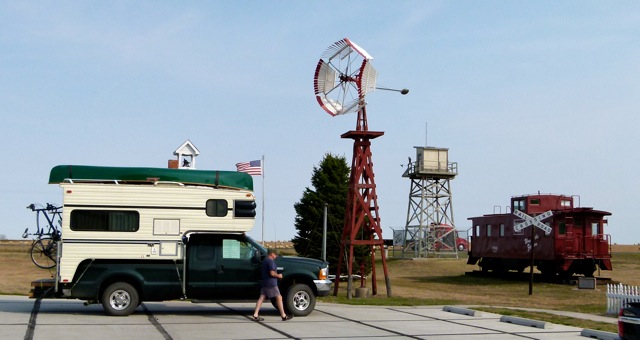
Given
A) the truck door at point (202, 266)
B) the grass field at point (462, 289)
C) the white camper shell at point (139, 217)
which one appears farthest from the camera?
the grass field at point (462, 289)

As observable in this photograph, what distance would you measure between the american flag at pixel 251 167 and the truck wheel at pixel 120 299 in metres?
11.8

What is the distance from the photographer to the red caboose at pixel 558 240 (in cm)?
3716

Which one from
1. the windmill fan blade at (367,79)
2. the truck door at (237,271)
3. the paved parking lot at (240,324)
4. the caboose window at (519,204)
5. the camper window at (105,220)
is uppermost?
the windmill fan blade at (367,79)

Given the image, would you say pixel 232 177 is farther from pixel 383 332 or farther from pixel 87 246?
pixel 383 332

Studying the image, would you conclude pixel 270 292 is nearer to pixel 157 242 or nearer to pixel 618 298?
pixel 157 242

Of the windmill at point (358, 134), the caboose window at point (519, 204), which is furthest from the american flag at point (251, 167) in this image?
the caboose window at point (519, 204)

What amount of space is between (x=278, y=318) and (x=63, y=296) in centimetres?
468

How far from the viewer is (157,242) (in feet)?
54.1

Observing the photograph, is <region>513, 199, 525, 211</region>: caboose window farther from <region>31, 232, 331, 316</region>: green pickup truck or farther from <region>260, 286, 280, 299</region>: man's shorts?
<region>260, 286, 280, 299</region>: man's shorts

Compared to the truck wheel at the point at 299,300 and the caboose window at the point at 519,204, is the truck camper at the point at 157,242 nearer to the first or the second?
the truck wheel at the point at 299,300

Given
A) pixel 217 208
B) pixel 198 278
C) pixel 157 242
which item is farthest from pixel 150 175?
pixel 198 278

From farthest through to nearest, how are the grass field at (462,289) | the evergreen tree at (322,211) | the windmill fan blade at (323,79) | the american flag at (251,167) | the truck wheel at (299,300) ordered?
the evergreen tree at (322,211) < the american flag at (251,167) < the windmill fan blade at (323,79) < the grass field at (462,289) < the truck wheel at (299,300)

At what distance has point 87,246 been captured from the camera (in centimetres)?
1619

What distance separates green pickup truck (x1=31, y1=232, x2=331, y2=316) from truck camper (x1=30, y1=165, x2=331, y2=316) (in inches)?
0.9
